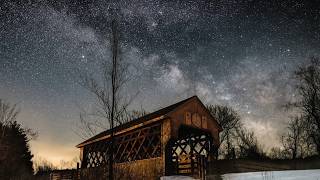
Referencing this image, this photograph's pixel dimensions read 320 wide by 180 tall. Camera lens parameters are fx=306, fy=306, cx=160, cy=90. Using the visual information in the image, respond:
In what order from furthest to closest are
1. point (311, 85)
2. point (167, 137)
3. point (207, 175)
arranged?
point (311, 85) < point (167, 137) < point (207, 175)

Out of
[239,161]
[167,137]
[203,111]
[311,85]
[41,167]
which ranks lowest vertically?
[41,167]

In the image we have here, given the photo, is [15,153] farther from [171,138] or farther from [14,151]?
[171,138]

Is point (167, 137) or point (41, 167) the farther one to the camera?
point (41, 167)

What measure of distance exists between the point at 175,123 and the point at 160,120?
1012 mm

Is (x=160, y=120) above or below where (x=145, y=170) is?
above

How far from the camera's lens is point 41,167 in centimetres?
5147

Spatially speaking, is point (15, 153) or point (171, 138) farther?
point (15, 153)

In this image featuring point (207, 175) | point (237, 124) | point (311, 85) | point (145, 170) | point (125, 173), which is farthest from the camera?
point (237, 124)

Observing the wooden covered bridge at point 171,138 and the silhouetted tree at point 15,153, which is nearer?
the wooden covered bridge at point 171,138

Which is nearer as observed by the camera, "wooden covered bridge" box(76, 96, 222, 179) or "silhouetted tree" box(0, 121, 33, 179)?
"wooden covered bridge" box(76, 96, 222, 179)

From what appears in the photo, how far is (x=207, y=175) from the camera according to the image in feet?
50.7

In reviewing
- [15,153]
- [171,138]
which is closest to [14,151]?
[15,153]

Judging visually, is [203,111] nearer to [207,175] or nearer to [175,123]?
[175,123]

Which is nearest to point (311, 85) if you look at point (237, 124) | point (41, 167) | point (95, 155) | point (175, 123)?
point (237, 124)
